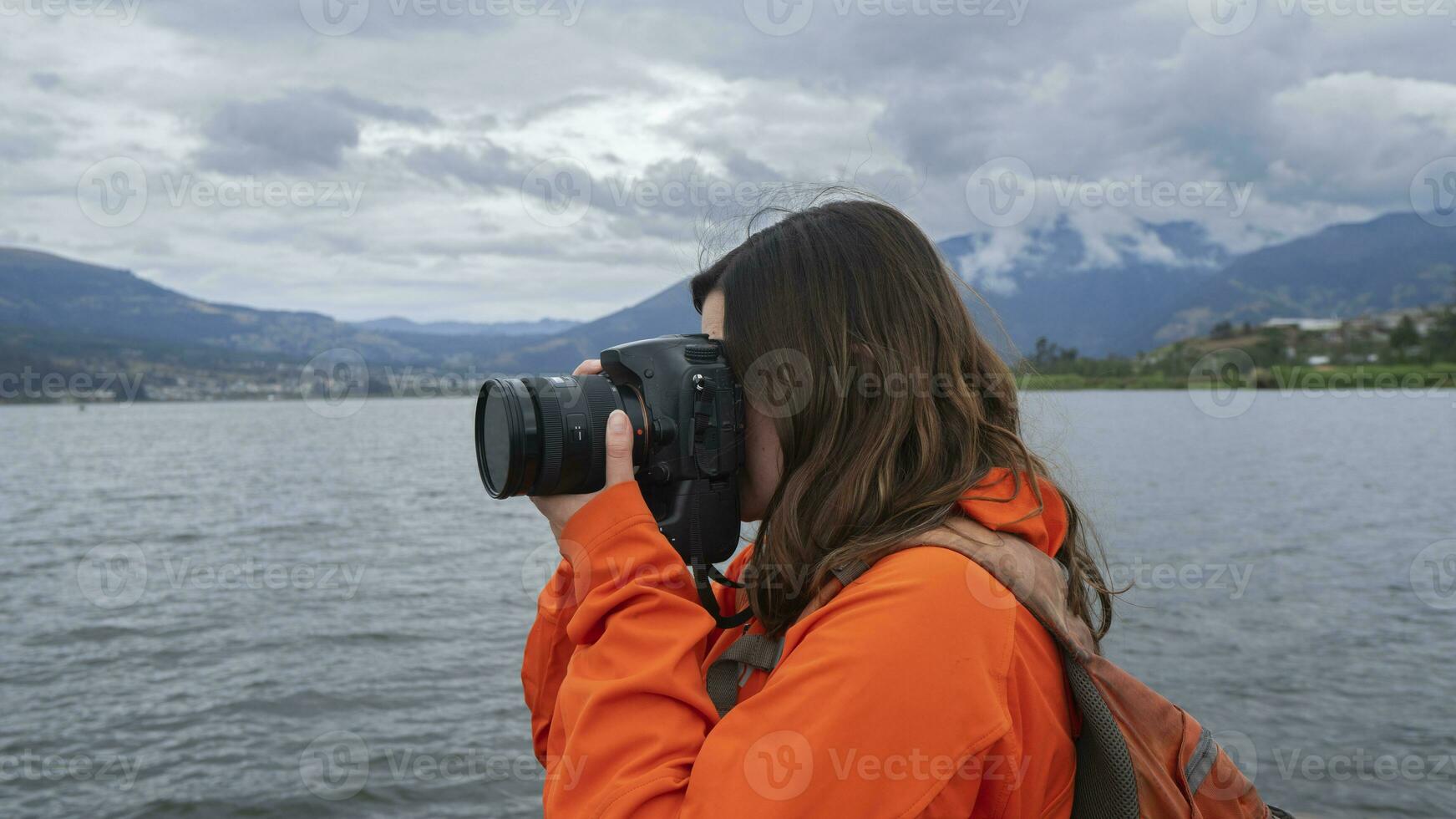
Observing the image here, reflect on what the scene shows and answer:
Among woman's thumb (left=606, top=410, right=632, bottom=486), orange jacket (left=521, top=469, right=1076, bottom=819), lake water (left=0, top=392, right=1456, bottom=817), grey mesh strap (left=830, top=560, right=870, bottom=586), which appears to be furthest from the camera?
lake water (left=0, top=392, right=1456, bottom=817)

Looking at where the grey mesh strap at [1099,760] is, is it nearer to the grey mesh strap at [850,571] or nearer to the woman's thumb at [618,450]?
the grey mesh strap at [850,571]

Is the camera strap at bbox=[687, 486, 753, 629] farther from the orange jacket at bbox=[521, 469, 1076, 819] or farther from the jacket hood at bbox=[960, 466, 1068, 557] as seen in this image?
the jacket hood at bbox=[960, 466, 1068, 557]

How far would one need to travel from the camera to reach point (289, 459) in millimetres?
35875

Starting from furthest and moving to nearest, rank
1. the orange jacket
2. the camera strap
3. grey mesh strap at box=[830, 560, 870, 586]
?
the camera strap, grey mesh strap at box=[830, 560, 870, 586], the orange jacket

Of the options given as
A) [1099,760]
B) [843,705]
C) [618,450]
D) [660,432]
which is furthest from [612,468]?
[1099,760]

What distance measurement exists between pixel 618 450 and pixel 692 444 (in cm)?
15

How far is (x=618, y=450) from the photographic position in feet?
5.03

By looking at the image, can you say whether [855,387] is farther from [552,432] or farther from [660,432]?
[552,432]

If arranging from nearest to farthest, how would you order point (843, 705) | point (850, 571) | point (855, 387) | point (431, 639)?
point (843, 705), point (850, 571), point (855, 387), point (431, 639)

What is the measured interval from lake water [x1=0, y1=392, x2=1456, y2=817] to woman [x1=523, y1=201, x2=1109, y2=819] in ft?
2.46

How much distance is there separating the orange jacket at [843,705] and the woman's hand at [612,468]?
122 millimetres

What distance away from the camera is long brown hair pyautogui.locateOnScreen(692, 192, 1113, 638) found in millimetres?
1417

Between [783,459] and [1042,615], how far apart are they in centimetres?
54

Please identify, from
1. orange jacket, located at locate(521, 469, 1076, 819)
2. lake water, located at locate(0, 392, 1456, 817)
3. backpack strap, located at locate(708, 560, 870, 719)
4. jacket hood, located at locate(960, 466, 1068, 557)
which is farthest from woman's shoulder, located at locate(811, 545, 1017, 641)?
lake water, located at locate(0, 392, 1456, 817)
